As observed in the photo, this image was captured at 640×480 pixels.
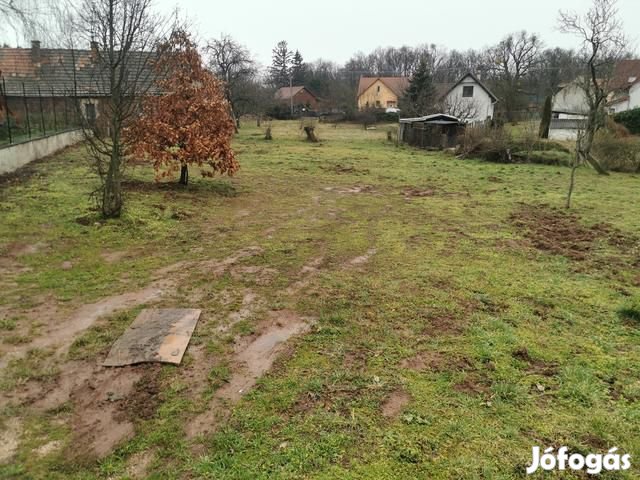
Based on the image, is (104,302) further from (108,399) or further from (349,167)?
(349,167)

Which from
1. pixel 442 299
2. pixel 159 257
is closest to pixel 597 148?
pixel 442 299

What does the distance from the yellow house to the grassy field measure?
50.9m

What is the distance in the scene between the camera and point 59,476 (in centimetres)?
259

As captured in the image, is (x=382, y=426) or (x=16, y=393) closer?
(x=382, y=426)

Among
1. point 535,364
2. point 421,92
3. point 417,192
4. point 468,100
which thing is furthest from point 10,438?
point 468,100

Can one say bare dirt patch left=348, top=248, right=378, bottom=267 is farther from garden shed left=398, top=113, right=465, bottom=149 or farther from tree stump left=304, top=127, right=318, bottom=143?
tree stump left=304, top=127, right=318, bottom=143

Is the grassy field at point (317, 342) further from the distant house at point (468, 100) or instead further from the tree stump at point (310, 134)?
the distant house at point (468, 100)

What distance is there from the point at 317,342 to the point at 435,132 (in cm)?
2269

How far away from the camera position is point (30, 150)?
14.5 m

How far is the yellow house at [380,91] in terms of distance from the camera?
5744 cm

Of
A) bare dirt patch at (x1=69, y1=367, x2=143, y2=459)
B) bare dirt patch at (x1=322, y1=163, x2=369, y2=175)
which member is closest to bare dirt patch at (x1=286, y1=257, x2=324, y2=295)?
bare dirt patch at (x1=69, y1=367, x2=143, y2=459)

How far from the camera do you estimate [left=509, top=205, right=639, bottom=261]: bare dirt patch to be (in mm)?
7656

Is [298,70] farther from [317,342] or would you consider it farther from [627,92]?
[317,342]

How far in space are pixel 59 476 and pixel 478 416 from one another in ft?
8.73
